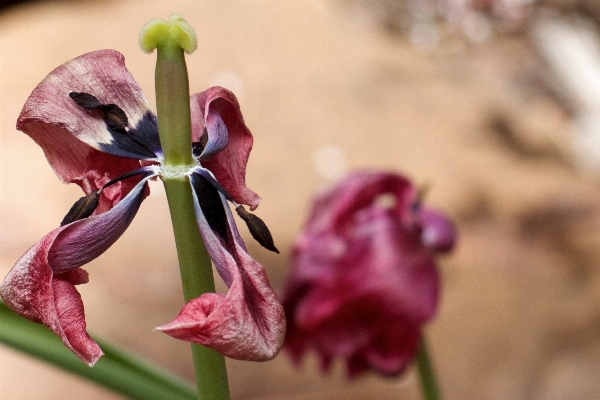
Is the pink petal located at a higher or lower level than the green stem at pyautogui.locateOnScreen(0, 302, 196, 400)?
higher

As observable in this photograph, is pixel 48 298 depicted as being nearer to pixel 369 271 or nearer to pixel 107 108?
pixel 107 108

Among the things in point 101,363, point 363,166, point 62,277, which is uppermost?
point 62,277

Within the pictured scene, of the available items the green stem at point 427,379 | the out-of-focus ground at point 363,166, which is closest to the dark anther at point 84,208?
the green stem at point 427,379

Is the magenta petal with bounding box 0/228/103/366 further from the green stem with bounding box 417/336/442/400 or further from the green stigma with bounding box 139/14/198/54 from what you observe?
the green stem with bounding box 417/336/442/400

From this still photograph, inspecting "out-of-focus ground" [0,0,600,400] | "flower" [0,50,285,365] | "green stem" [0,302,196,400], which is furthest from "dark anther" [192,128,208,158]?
"out-of-focus ground" [0,0,600,400]

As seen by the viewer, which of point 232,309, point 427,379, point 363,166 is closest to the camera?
point 232,309

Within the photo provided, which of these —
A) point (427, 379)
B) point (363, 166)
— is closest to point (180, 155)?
point (427, 379)
